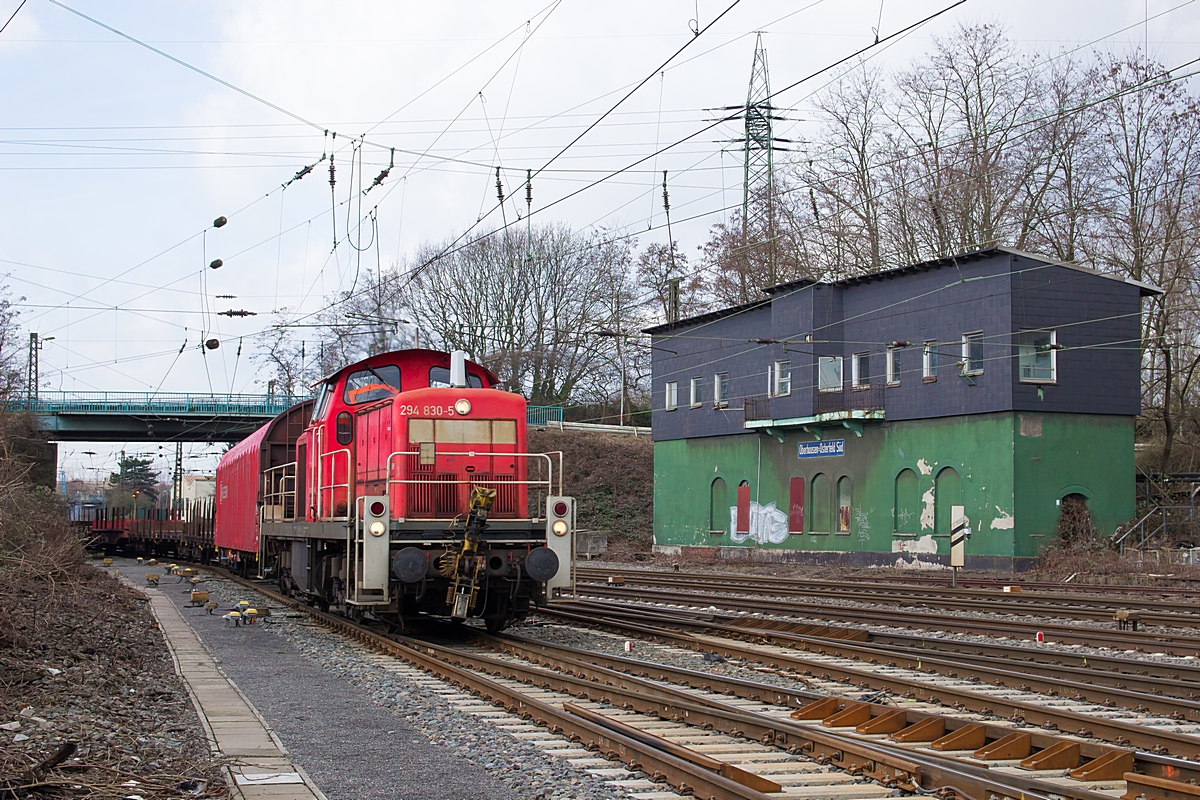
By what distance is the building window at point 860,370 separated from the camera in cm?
3231

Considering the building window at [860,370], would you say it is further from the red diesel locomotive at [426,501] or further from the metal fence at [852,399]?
the red diesel locomotive at [426,501]

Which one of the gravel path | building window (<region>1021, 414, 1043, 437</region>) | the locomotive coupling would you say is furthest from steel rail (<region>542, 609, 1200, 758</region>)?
building window (<region>1021, 414, 1043, 437</region>)

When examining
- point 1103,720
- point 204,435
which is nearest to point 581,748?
point 1103,720

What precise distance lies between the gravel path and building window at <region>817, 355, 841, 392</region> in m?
22.9

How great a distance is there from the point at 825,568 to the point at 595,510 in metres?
17.4

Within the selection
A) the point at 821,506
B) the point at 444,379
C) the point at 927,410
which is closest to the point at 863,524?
the point at 821,506

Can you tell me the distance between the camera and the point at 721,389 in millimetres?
38219

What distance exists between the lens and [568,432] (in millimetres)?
52938

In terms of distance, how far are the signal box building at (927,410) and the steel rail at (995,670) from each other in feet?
54.0

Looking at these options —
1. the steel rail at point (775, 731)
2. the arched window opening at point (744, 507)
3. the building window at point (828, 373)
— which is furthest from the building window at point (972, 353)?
the steel rail at point (775, 731)

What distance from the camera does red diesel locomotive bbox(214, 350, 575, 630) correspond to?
12086mm

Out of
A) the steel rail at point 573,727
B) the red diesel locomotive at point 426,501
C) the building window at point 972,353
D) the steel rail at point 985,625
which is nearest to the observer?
the steel rail at point 573,727

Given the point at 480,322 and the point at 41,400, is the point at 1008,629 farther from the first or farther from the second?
the point at 41,400

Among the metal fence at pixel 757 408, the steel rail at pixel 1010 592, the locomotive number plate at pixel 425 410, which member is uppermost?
the metal fence at pixel 757 408
